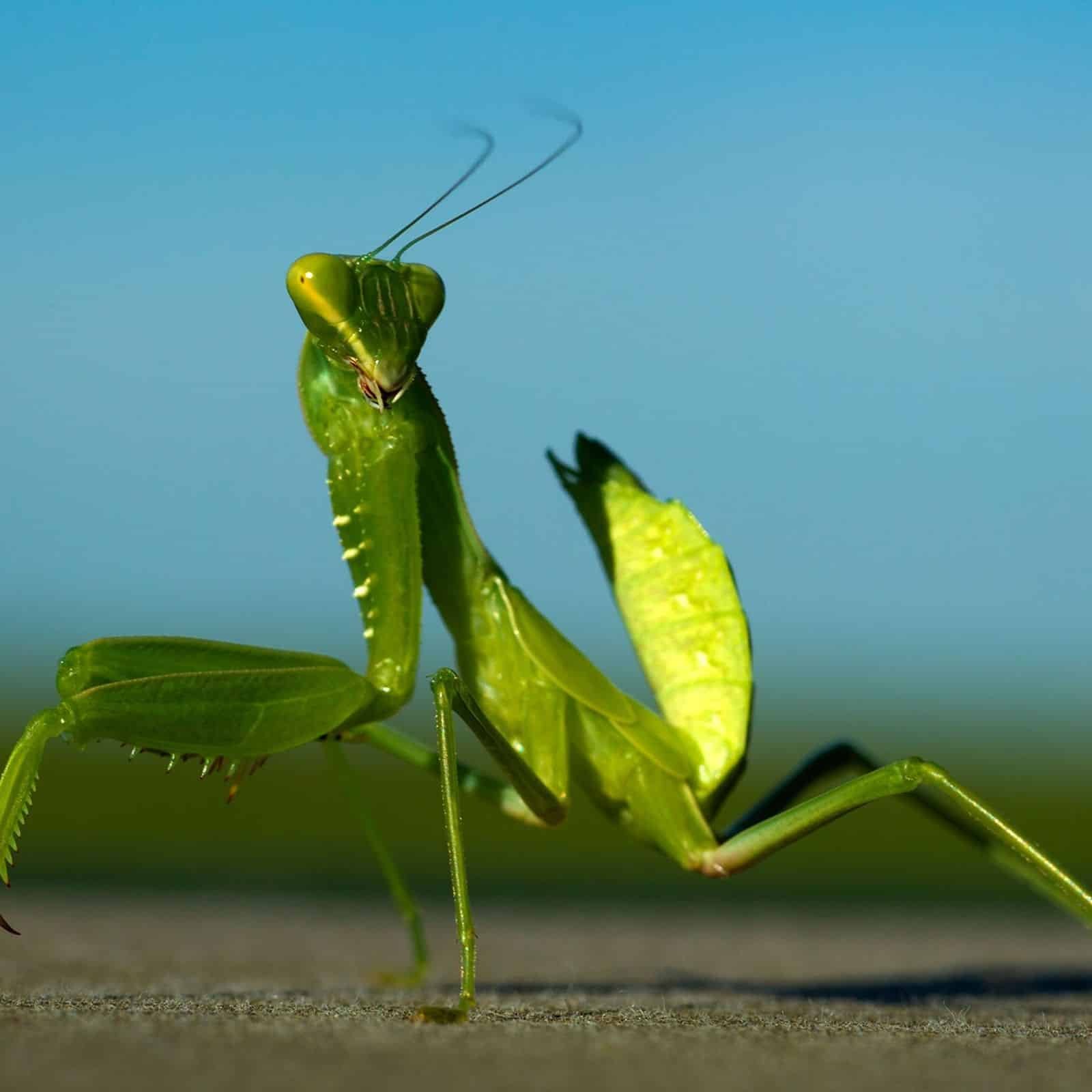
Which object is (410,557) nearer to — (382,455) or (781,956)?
(382,455)

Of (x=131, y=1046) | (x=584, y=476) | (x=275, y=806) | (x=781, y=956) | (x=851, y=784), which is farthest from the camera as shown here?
(x=275, y=806)

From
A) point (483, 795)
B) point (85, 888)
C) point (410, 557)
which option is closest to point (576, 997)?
point (483, 795)

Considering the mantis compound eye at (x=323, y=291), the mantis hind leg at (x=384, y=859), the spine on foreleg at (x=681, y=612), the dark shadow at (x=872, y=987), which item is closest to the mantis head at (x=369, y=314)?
the mantis compound eye at (x=323, y=291)

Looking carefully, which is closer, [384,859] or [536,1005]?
[536,1005]

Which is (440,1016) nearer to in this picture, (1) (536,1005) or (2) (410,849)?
(1) (536,1005)

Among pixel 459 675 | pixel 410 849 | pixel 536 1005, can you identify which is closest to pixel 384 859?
pixel 459 675

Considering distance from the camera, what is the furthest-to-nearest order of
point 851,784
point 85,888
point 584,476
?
point 85,888 < point 584,476 < point 851,784

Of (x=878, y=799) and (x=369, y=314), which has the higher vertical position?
(x=369, y=314)
